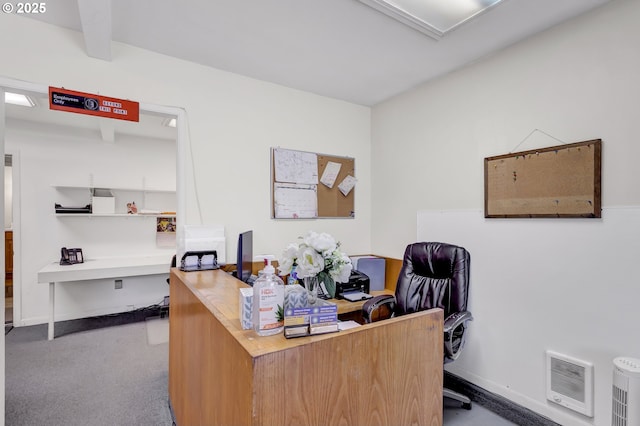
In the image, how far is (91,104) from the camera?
207cm

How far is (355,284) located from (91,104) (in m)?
2.38

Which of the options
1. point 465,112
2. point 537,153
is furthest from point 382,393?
point 465,112

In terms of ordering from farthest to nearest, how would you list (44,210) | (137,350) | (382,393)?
(44,210) < (137,350) < (382,393)

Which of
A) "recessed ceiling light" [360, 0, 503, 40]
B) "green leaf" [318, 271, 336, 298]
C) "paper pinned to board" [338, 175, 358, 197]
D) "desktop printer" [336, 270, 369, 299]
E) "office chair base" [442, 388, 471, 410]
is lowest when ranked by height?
"office chair base" [442, 388, 471, 410]

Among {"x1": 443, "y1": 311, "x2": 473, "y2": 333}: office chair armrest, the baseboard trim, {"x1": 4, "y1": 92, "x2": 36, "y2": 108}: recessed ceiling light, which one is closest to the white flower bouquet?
{"x1": 443, "y1": 311, "x2": 473, "y2": 333}: office chair armrest

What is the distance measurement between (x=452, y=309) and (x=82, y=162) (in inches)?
185

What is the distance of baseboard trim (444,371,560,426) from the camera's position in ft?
6.55

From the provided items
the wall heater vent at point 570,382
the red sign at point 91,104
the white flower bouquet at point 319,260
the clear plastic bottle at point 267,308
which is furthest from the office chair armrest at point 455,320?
the red sign at point 91,104

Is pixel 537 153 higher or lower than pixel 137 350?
higher

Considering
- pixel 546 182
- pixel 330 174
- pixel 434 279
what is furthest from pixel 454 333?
pixel 330 174

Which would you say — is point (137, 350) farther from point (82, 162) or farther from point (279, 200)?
point (82, 162)

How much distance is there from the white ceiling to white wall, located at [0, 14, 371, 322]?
10 cm

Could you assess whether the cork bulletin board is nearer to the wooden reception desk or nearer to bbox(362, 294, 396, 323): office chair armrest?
bbox(362, 294, 396, 323): office chair armrest

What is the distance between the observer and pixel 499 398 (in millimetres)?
2197
